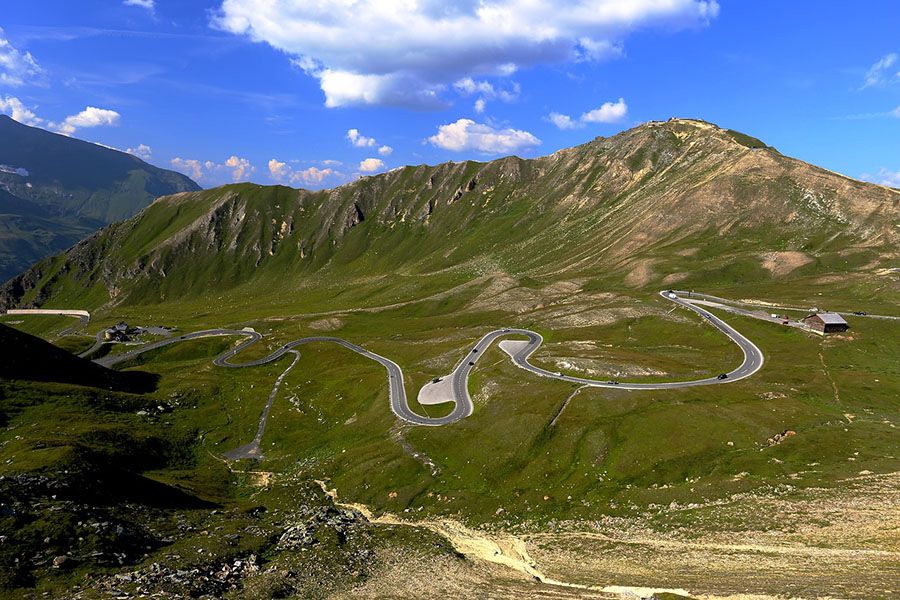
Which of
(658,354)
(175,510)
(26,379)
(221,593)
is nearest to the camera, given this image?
(221,593)

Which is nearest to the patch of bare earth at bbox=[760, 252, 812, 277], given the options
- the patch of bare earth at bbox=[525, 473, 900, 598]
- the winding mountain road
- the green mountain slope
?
the winding mountain road

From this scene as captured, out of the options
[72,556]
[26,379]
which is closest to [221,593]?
[72,556]

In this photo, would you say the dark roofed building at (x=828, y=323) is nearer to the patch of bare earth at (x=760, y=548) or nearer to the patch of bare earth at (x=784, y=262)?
the patch of bare earth at (x=784, y=262)

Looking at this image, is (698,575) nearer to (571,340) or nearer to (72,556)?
(72,556)

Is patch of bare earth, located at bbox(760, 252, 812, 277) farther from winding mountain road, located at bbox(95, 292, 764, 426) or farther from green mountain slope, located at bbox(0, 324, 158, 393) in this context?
green mountain slope, located at bbox(0, 324, 158, 393)

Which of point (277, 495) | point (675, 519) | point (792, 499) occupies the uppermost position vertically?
point (792, 499)

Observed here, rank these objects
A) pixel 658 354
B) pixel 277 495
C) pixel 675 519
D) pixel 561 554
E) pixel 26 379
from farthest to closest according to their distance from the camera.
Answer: pixel 658 354
pixel 26 379
pixel 277 495
pixel 675 519
pixel 561 554

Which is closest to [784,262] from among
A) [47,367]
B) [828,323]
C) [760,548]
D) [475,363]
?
[828,323]
